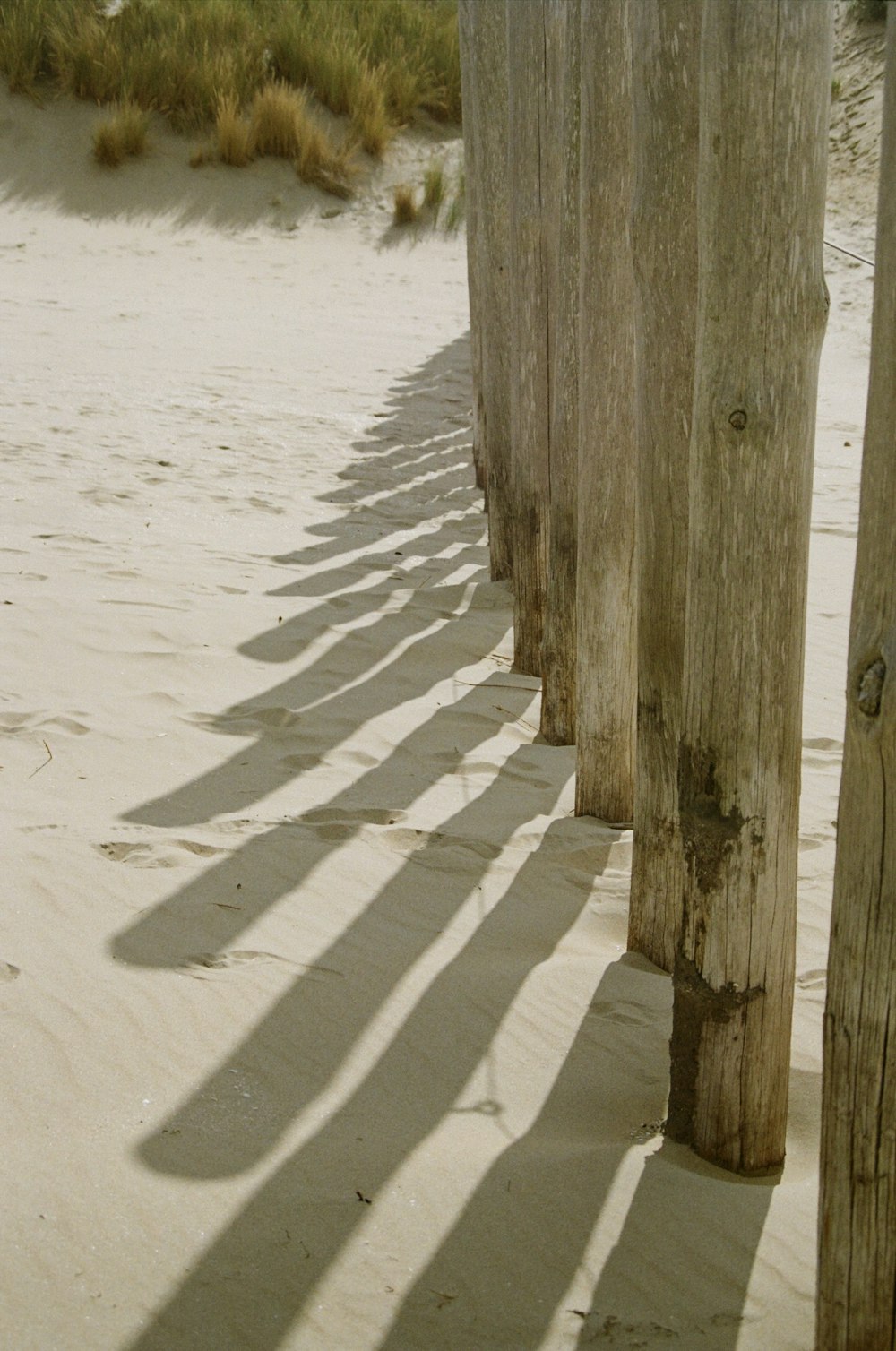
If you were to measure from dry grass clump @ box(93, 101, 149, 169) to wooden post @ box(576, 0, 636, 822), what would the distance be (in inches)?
501

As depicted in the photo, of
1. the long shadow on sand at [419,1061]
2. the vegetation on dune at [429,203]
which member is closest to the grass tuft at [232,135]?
the vegetation on dune at [429,203]

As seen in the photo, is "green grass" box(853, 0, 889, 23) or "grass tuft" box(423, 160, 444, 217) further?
"green grass" box(853, 0, 889, 23)

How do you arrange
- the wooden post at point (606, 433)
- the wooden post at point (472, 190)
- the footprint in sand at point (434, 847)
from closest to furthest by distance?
the wooden post at point (606, 433) < the footprint in sand at point (434, 847) < the wooden post at point (472, 190)

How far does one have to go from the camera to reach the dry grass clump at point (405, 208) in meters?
14.4

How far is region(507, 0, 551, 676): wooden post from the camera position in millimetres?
3684

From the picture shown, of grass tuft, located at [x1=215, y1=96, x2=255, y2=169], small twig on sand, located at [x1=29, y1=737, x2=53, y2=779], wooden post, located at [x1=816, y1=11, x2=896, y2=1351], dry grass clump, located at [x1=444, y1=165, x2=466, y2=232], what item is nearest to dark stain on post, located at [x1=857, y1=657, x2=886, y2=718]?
wooden post, located at [x1=816, y1=11, x2=896, y2=1351]

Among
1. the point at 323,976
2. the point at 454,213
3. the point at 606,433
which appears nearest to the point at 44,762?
the point at 323,976

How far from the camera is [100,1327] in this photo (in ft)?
5.61

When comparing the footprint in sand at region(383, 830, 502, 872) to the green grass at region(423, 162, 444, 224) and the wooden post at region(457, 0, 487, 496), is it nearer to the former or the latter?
the wooden post at region(457, 0, 487, 496)

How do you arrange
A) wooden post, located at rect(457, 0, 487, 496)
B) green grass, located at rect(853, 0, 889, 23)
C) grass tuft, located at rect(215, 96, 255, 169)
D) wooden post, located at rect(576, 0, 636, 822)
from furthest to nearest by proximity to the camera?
green grass, located at rect(853, 0, 889, 23) < grass tuft, located at rect(215, 96, 255, 169) < wooden post, located at rect(457, 0, 487, 496) < wooden post, located at rect(576, 0, 636, 822)

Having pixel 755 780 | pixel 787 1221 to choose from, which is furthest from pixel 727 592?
pixel 787 1221

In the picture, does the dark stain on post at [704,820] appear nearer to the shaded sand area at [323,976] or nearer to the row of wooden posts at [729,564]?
the row of wooden posts at [729,564]

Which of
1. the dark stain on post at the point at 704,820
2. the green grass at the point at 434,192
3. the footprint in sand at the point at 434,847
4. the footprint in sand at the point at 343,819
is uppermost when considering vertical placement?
the green grass at the point at 434,192

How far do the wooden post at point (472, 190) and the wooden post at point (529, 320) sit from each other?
1298 mm
